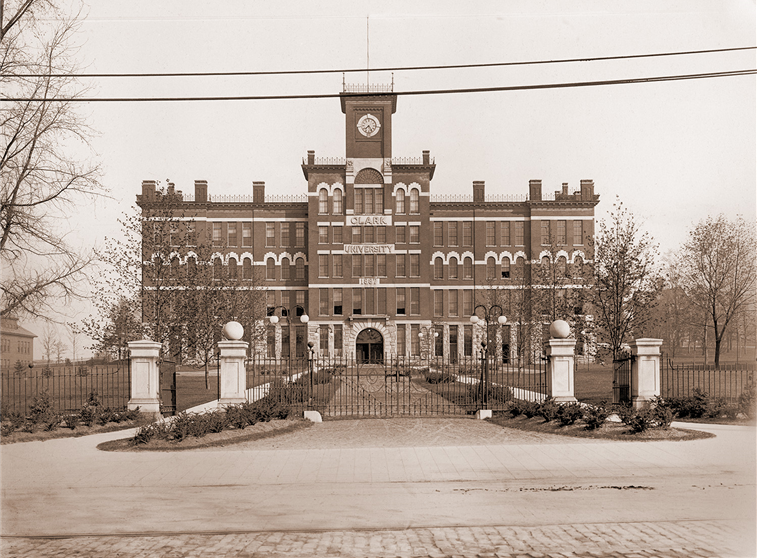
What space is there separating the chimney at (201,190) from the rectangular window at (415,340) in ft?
75.9

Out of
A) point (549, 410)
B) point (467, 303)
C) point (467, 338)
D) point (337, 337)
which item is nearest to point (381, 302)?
point (337, 337)

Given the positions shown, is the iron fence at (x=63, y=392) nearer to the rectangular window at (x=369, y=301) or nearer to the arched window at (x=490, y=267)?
the rectangular window at (x=369, y=301)

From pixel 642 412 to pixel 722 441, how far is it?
1.55 m

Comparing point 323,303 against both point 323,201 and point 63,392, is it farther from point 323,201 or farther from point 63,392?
point 63,392

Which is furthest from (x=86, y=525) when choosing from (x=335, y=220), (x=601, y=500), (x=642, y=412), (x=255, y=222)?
(x=255, y=222)

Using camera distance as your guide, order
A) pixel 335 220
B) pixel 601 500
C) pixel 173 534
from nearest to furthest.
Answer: pixel 173 534 → pixel 601 500 → pixel 335 220

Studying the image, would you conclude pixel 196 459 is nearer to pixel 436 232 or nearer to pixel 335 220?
pixel 335 220

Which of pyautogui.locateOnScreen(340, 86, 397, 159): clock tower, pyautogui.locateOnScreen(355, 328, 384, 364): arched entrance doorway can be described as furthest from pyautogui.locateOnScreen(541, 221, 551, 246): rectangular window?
pyautogui.locateOnScreen(355, 328, 384, 364): arched entrance doorway

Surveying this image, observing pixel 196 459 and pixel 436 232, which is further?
pixel 436 232

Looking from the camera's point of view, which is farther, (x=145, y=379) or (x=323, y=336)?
(x=323, y=336)

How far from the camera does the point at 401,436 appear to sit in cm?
1468

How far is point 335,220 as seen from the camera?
205ft

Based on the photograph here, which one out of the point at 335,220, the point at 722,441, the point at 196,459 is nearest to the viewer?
the point at 196,459

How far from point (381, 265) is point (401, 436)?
159 ft
